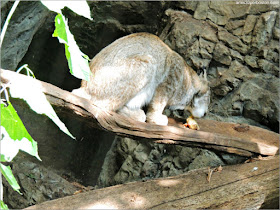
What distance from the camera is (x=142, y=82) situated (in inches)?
168

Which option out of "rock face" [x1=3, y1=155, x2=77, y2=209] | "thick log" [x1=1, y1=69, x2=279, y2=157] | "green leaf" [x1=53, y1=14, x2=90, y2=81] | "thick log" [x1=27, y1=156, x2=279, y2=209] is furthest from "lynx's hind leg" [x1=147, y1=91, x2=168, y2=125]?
"green leaf" [x1=53, y1=14, x2=90, y2=81]

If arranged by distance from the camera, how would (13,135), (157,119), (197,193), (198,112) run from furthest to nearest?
1. (198,112)
2. (157,119)
3. (197,193)
4. (13,135)

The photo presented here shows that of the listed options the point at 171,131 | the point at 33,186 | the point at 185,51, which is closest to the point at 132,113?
the point at 171,131

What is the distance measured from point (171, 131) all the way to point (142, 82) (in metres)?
0.67

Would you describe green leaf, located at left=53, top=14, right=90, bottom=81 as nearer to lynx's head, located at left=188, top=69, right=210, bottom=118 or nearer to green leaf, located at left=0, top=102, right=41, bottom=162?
green leaf, located at left=0, top=102, right=41, bottom=162

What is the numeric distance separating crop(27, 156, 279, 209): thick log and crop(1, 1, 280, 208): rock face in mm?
1448

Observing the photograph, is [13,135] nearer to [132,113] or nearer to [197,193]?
[197,193]

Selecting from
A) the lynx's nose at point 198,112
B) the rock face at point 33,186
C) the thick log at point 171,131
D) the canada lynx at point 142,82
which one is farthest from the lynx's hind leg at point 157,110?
the rock face at point 33,186

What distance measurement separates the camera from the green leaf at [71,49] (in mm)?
1255

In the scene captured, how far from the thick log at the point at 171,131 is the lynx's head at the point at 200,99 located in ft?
0.60

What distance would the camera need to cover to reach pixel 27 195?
19.8 ft

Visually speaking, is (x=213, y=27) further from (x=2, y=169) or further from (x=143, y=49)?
(x=2, y=169)

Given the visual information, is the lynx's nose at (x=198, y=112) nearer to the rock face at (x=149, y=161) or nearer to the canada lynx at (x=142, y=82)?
the canada lynx at (x=142, y=82)

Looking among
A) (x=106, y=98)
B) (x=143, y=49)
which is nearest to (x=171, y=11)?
(x=143, y=49)
